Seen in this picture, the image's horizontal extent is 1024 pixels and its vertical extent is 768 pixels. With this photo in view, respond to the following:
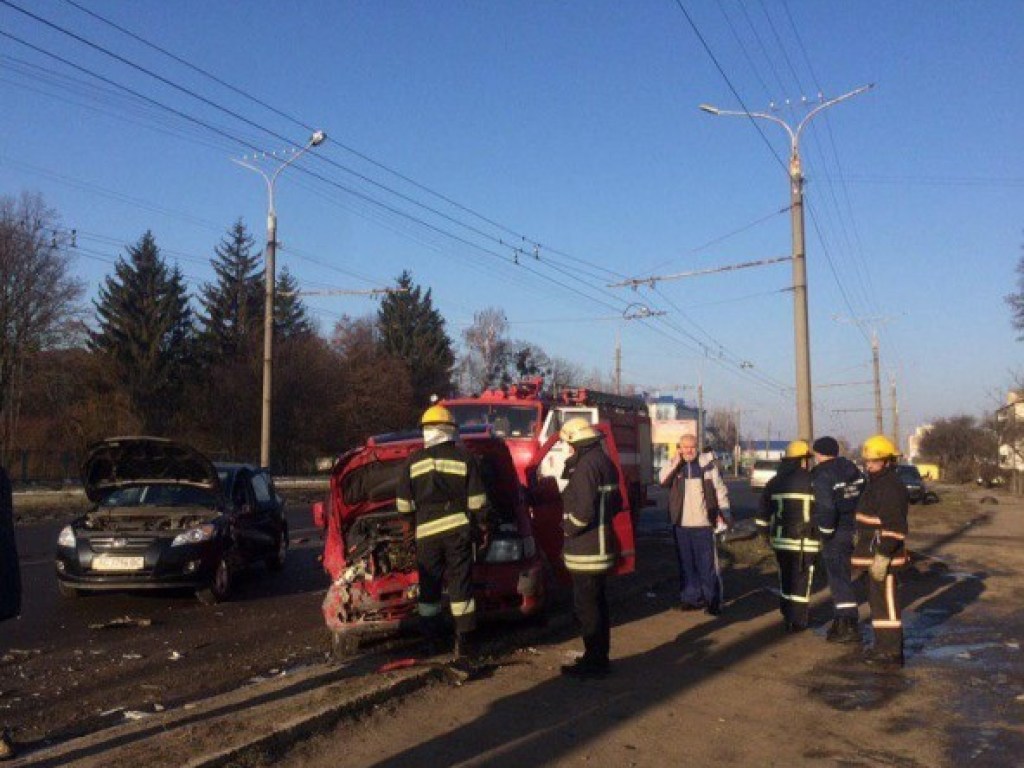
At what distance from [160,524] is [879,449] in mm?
7700

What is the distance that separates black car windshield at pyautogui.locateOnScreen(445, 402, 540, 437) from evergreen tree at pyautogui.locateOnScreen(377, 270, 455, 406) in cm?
4969

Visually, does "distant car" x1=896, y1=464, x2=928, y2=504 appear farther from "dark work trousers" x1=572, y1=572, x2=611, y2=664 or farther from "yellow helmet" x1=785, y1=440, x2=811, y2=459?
"dark work trousers" x1=572, y1=572, x2=611, y2=664

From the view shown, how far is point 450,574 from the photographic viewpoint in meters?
6.92

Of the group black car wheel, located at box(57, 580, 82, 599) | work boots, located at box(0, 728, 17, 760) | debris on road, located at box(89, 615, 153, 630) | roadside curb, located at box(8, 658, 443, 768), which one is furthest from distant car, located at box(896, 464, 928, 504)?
work boots, located at box(0, 728, 17, 760)

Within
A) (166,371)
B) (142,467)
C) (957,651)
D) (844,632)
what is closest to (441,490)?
(844,632)

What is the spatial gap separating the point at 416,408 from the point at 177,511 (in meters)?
49.9

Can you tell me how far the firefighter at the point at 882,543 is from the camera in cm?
749

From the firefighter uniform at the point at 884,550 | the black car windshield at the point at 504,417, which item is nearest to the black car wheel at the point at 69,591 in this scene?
the black car windshield at the point at 504,417

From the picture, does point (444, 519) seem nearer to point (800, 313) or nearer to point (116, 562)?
point (116, 562)

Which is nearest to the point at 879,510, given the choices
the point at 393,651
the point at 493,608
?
the point at 493,608

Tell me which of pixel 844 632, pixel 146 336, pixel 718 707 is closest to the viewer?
pixel 718 707

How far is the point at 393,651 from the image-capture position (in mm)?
7816

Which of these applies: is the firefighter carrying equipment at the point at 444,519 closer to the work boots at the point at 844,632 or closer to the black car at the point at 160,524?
the work boots at the point at 844,632

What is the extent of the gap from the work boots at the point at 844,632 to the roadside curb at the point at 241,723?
12.2ft
